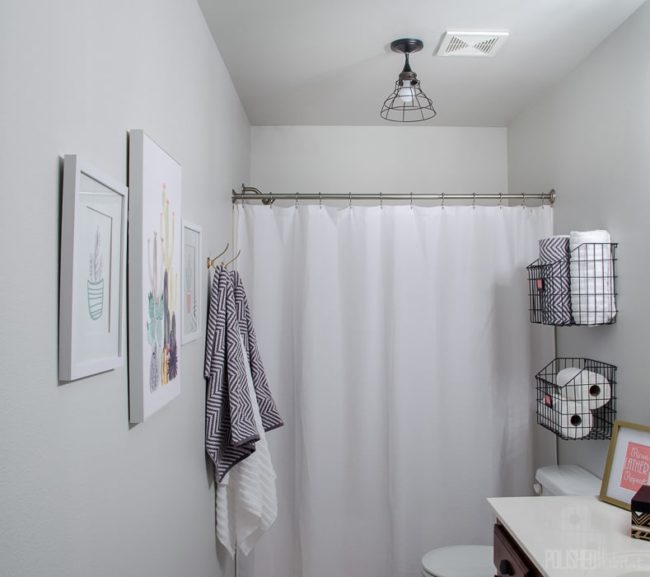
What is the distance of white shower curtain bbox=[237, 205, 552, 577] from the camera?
98.0 inches

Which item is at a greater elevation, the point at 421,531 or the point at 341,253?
the point at 341,253

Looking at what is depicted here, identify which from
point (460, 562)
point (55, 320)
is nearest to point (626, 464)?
point (460, 562)

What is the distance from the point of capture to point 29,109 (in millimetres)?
751

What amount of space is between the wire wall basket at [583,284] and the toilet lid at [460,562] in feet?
3.20

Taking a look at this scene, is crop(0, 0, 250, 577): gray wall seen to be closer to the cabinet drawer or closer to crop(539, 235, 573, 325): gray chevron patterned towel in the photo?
the cabinet drawer


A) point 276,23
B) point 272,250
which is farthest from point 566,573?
point 276,23

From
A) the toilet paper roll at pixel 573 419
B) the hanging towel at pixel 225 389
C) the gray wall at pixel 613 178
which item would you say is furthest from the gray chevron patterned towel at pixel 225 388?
the gray wall at pixel 613 178

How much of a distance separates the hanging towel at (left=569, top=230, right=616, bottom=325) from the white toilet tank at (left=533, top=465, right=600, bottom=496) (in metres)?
0.61

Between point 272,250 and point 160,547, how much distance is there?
144 cm

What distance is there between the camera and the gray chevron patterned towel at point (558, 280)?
203 cm

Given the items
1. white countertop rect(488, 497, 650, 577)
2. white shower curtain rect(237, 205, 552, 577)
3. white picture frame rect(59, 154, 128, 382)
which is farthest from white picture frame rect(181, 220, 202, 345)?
white countertop rect(488, 497, 650, 577)

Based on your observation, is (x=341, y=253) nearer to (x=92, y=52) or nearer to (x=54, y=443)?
(x=92, y=52)

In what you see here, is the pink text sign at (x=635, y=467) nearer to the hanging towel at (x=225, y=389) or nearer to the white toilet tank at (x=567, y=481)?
the white toilet tank at (x=567, y=481)

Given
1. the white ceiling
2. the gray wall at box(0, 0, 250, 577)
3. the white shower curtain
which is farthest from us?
the white shower curtain
